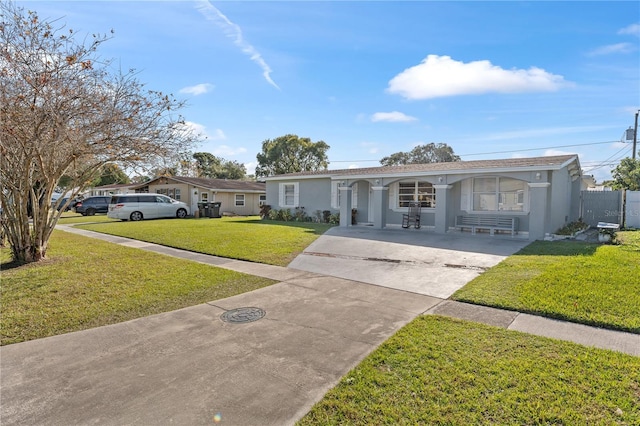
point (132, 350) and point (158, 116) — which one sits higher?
Result: point (158, 116)

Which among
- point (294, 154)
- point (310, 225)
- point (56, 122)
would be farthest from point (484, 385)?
point (294, 154)

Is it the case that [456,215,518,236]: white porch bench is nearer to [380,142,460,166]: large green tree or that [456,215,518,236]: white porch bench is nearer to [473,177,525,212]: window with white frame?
[473,177,525,212]: window with white frame

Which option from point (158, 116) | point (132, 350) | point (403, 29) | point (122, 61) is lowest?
point (132, 350)

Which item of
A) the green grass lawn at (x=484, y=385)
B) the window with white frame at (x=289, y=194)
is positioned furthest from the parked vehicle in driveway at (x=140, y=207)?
the green grass lawn at (x=484, y=385)

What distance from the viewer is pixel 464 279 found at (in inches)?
269

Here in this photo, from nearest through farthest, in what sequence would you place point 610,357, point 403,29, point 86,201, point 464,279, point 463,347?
1. point 610,357
2. point 463,347
3. point 464,279
4. point 403,29
5. point 86,201

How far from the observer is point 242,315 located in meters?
4.93

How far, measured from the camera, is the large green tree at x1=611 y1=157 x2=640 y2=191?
25.8 metres

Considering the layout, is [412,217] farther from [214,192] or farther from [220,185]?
[220,185]

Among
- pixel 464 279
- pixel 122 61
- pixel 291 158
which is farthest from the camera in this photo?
pixel 291 158

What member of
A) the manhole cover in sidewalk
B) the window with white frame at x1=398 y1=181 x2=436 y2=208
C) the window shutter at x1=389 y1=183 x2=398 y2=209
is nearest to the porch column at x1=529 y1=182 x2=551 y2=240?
the window with white frame at x1=398 y1=181 x2=436 y2=208

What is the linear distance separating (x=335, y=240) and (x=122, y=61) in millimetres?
7884

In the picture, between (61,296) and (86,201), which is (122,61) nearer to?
(61,296)

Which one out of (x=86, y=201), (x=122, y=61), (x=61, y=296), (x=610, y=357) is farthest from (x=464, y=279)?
(x=86, y=201)
